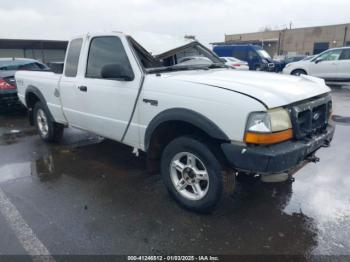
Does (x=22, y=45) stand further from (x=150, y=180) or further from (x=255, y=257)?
(x=255, y=257)

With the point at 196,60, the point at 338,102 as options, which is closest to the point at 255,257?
the point at 196,60

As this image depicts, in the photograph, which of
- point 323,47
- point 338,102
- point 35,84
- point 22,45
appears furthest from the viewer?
point 323,47

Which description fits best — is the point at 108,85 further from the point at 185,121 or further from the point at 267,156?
the point at 267,156

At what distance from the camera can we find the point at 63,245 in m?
2.81

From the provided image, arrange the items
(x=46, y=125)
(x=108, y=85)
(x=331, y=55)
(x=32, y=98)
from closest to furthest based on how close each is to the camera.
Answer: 1. (x=108, y=85)
2. (x=46, y=125)
3. (x=32, y=98)
4. (x=331, y=55)

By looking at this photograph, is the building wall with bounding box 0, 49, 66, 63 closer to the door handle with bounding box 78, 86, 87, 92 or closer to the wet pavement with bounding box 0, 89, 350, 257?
the door handle with bounding box 78, 86, 87, 92

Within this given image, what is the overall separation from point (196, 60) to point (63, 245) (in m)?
2.90

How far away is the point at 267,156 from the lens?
2.60 metres

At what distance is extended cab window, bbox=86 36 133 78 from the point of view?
373 centimetres

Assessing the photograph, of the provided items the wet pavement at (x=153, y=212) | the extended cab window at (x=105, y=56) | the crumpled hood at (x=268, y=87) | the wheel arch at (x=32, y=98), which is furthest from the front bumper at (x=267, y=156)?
the wheel arch at (x=32, y=98)

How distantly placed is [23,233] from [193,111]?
6.74 ft

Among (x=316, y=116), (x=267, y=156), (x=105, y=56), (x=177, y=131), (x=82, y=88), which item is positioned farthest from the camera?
(x=82, y=88)

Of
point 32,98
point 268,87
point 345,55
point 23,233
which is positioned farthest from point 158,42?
point 345,55

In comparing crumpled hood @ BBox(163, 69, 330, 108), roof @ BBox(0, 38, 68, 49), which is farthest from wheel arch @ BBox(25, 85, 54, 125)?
roof @ BBox(0, 38, 68, 49)
